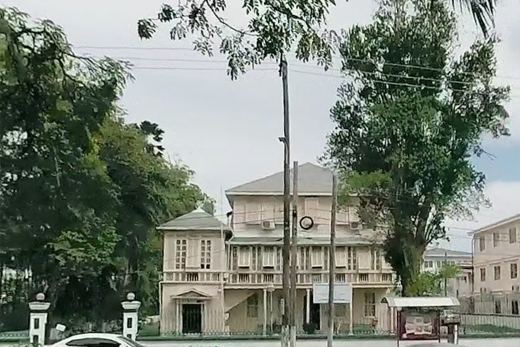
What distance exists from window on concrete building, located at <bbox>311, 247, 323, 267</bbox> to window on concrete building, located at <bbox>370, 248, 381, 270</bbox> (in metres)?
1.25

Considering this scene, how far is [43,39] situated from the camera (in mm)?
7203

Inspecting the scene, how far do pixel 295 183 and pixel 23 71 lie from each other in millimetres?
10043

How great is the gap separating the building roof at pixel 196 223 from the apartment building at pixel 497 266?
21.5 ft

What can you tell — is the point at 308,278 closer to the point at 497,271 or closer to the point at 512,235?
the point at 512,235

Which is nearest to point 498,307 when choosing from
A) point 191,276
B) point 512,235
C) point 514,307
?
point 514,307

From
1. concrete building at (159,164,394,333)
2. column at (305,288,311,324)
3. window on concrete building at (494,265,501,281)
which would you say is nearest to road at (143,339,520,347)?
concrete building at (159,164,394,333)

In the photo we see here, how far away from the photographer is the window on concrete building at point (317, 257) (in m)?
21.1

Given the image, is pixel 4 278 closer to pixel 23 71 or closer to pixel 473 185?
pixel 473 185

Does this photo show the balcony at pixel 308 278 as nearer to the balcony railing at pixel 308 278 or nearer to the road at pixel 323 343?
the balcony railing at pixel 308 278

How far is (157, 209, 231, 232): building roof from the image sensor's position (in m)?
20.3

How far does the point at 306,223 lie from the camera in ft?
70.3

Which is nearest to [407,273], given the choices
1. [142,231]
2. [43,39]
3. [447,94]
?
[447,94]

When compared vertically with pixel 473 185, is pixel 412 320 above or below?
below

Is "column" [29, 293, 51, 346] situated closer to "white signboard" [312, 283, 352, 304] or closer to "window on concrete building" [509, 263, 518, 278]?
"white signboard" [312, 283, 352, 304]
